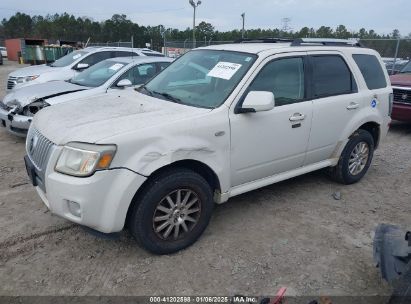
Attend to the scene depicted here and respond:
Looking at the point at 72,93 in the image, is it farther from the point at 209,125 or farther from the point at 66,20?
Result: the point at 66,20

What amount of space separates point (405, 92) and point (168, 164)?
6.78 metres

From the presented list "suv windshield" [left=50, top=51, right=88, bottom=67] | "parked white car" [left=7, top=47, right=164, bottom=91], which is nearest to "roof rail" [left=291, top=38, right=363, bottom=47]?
"parked white car" [left=7, top=47, right=164, bottom=91]

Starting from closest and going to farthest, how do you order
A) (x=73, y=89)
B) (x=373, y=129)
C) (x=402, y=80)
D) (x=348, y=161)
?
(x=348, y=161)
(x=373, y=129)
(x=73, y=89)
(x=402, y=80)

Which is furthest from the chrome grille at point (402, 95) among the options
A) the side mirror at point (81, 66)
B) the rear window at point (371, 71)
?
the side mirror at point (81, 66)

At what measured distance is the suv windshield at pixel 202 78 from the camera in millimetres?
3533

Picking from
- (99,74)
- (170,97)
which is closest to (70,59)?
(99,74)

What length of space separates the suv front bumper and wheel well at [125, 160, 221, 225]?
0.40 ft

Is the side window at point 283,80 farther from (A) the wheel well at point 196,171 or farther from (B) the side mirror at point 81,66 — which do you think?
(B) the side mirror at point 81,66

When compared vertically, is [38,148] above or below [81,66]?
below

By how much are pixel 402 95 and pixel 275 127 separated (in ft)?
18.2

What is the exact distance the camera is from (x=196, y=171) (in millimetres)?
3373

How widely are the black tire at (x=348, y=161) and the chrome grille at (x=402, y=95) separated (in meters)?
3.53

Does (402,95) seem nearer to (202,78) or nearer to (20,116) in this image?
(202,78)

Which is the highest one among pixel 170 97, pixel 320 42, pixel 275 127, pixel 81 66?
pixel 320 42
